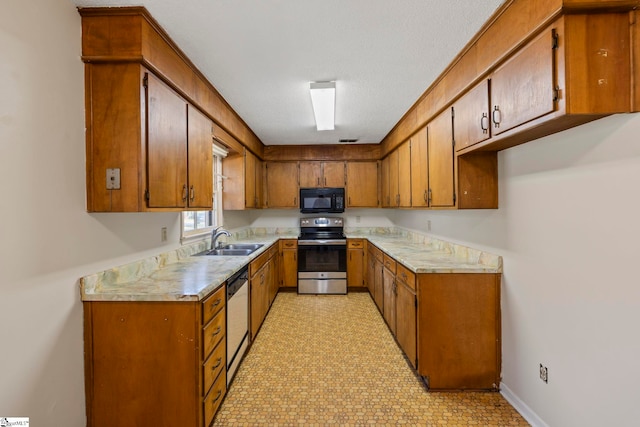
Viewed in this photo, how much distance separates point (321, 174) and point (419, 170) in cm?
210

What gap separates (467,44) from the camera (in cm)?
184

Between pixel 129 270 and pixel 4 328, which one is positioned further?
pixel 129 270

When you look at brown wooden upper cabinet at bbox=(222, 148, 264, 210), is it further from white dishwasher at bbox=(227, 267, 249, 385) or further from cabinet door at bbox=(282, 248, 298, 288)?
white dishwasher at bbox=(227, 267, 249, 385)

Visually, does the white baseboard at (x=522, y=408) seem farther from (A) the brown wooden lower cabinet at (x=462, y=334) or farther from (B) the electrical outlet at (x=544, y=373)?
(B) the electrical outlet at (x=544, y=373)

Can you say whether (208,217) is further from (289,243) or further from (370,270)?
(370,270)

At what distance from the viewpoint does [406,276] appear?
241 centimetres

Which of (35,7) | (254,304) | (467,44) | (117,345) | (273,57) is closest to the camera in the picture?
(35,7)

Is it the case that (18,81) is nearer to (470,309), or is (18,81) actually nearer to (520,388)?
(470,309)

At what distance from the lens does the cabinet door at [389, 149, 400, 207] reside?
3836 mm

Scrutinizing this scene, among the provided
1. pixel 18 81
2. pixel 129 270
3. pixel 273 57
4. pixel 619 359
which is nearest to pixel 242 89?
pixel 273 57

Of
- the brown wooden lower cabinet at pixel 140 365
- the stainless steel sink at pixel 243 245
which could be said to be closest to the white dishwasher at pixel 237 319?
the brown wooden lower cabinet at pixel 140 365

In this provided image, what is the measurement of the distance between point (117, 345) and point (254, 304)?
1.38 m

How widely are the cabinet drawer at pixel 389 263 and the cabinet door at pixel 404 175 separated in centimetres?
67

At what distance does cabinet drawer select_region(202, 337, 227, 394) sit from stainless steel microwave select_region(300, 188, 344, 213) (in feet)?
9.72
